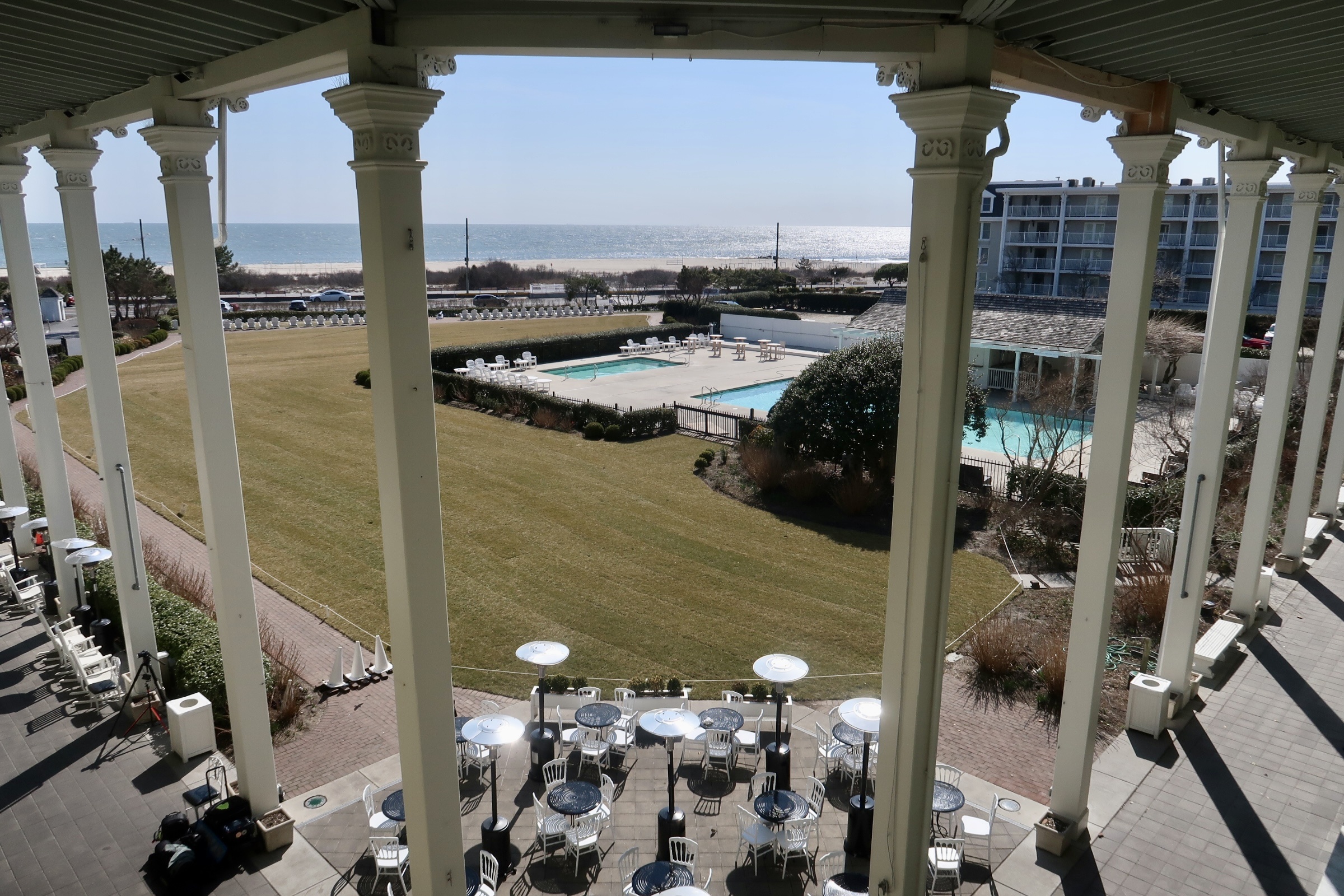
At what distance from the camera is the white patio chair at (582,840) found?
7.62 metres

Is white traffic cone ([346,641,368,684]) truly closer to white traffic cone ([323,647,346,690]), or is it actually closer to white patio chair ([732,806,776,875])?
white traffic cone ([323,647,346,690])

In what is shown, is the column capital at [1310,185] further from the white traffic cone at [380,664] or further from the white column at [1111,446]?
the white traffic cone at [380,664]

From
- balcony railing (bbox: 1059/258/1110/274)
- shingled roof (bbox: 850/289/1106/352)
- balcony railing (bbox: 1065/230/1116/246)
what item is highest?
balcony railing (bbox: 1065/230/1116/246)

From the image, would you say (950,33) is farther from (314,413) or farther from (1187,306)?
(1187,306)

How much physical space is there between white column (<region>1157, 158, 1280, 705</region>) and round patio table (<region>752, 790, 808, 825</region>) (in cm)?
481

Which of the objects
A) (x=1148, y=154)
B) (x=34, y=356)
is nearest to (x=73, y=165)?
(x=34, y=356)

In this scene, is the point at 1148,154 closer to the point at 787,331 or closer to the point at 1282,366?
the point at 1282,366

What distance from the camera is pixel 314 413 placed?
2639cm

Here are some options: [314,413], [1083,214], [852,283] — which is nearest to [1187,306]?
[1083,214]

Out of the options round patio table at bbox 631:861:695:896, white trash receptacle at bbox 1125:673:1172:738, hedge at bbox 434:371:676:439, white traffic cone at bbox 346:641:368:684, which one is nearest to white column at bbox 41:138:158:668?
white traffic cone at bbox 346:641:368:684

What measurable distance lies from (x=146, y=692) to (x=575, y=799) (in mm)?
5578

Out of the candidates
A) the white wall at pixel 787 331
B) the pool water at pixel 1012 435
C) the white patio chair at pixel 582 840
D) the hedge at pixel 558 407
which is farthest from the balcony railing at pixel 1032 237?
the white patio chair at pixel 582 840

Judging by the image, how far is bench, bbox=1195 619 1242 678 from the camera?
34.3 ft

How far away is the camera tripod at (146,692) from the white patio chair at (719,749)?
6081 mm
